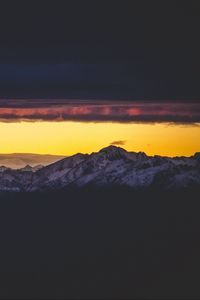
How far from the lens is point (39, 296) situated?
19850 centimetres

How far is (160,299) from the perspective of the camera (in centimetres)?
18975

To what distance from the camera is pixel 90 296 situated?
653 feet

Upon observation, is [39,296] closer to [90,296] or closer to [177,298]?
[90,296]

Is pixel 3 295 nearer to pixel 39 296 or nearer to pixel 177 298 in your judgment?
pixel 39 296

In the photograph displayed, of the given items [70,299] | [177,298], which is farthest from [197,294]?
[70,299]

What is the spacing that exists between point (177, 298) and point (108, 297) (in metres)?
11.9

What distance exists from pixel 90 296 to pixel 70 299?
5.13m

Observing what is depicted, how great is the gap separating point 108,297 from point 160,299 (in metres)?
9.96

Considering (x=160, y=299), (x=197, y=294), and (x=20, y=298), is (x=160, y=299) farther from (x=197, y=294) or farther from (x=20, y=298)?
(x=20, y=298)

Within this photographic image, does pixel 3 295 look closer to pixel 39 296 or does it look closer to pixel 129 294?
pixel 39 296

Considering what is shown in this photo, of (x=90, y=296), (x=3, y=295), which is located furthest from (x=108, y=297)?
(x=3, y=295)

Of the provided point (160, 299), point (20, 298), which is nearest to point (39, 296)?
point (20, 298)

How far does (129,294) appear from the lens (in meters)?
200

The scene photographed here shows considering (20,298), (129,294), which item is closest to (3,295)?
(20,298)
